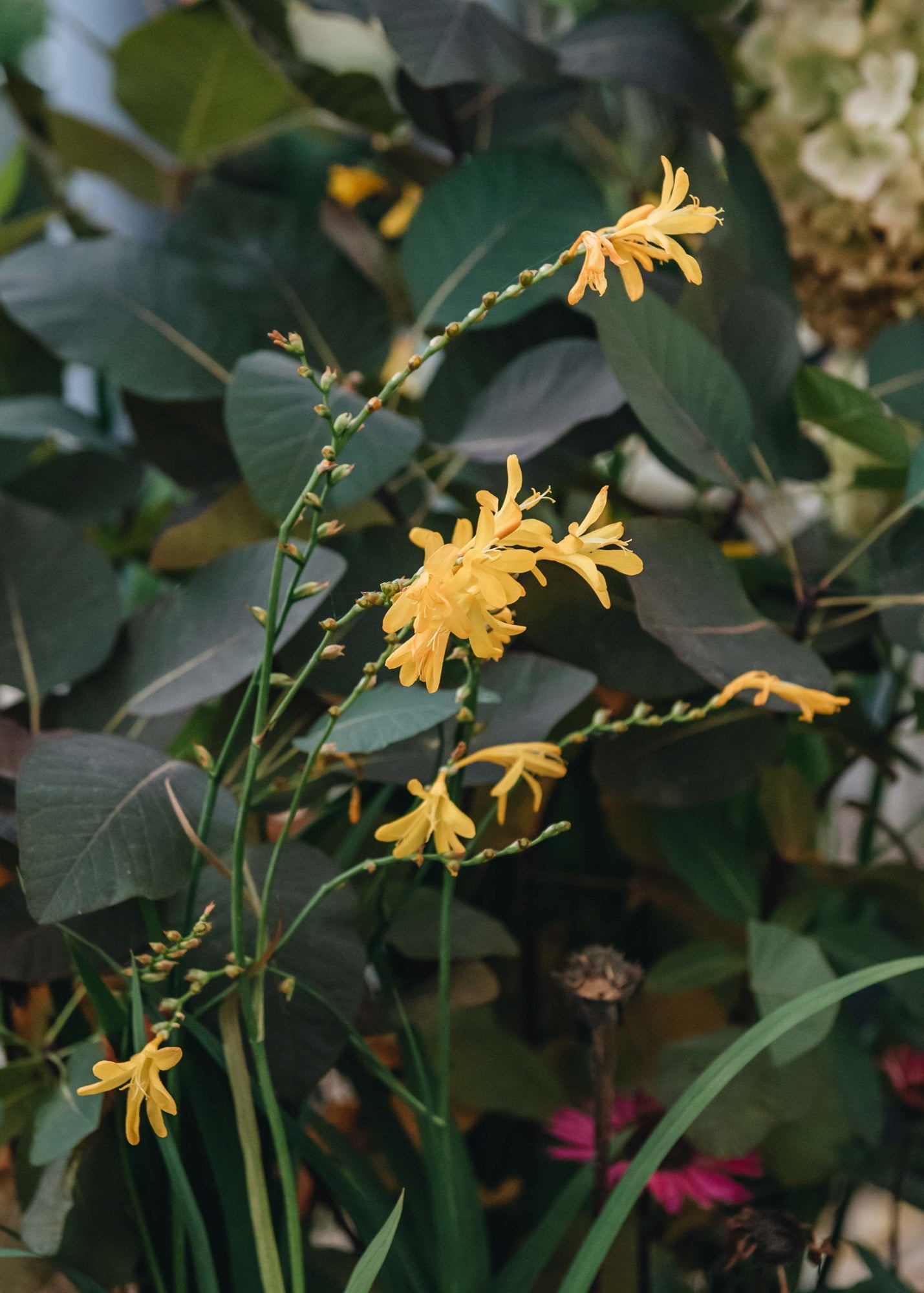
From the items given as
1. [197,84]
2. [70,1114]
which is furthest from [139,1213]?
[197,84]

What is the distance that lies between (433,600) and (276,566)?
4 cm

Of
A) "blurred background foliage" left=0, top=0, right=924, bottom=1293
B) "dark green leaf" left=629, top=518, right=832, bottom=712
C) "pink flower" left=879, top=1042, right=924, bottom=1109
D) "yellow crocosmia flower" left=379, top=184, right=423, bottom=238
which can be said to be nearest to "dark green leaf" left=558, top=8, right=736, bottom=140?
"blurred background foliage" left=0, top=0, right=924, bottom=1293

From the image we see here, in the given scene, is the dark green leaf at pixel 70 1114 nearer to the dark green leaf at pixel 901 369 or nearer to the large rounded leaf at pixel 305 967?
the large rounded leaf at pixel 305 967

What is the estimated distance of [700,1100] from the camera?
0.30 metres

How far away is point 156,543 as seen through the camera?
46 cm

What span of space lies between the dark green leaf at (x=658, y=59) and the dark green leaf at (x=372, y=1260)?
18.1 inches

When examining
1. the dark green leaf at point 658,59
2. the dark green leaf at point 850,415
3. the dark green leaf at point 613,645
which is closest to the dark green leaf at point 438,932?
the dark green leaf at point 613,645

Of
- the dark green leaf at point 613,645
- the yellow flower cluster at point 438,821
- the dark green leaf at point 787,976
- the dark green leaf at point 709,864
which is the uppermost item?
the yellow flower cluster at point 438,821

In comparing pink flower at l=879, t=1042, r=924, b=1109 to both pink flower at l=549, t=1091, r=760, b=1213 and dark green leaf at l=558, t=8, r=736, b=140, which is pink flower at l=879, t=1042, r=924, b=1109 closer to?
pink flower at l=549, t=1091, r=760, b=1213

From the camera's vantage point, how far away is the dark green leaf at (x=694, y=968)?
448 mm

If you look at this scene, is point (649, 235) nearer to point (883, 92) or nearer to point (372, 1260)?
point (372, 1260)

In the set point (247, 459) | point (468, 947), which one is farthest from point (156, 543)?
point (468, 947)

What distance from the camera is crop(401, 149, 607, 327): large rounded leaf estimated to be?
467 mm

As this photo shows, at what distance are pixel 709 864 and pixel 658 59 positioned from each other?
1.21 feet
